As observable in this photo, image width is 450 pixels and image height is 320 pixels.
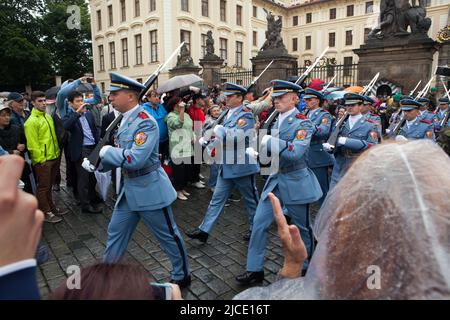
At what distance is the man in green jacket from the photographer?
5543 millimetres

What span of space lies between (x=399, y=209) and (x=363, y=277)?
0.19m

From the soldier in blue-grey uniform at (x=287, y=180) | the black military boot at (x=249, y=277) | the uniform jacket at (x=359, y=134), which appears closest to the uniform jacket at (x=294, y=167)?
the soldier in blue-grey uniform at (x=287, y=180)

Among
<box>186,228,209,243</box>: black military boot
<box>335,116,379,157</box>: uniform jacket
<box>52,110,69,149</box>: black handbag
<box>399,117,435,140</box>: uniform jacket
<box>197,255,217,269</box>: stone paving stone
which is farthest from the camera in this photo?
<box>399,117,435,140</box>: uniform jacket

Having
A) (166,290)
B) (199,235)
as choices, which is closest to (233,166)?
(199,235)

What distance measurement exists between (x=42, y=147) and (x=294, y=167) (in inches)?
162

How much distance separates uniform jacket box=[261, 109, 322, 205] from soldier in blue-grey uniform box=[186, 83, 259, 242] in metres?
0.92

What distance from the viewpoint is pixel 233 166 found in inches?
188

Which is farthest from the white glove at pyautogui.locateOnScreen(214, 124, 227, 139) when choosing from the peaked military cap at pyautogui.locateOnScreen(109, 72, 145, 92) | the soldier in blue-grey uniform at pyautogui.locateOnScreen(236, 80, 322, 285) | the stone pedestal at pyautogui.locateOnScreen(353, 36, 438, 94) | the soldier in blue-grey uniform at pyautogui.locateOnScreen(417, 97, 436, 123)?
the stone pedestal at pyautogui.locateOnScreen(353, 36, 438, 94)

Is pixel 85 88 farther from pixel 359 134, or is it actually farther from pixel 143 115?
pixel 359 134

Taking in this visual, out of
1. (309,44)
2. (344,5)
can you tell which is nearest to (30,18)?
(309,44)

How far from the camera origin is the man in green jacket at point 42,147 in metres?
5.54

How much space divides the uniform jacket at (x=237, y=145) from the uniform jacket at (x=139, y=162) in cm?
140

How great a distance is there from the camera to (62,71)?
131 ft

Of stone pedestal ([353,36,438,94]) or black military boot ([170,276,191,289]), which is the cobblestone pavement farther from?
stone pedestal ([353,36,438,94])
